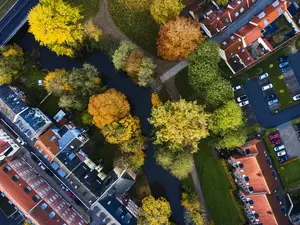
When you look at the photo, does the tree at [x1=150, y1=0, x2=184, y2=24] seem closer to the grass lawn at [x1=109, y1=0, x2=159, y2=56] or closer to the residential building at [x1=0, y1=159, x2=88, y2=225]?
the grass lawn at [x1=109, y1=0, x2=159, y2=56]

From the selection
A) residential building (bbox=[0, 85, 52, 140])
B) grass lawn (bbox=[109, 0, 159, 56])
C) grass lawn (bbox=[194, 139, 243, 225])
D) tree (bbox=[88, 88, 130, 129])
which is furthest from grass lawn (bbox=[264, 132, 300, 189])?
residential building (bbox=[0, 85, 52, 140])

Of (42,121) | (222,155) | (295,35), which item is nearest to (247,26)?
(295,35)

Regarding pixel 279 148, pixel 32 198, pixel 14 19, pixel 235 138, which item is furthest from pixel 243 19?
pixel 32 198

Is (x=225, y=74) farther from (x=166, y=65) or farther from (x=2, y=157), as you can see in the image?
(x=2, y=157)

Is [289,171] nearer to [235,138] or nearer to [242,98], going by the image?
[235,138]

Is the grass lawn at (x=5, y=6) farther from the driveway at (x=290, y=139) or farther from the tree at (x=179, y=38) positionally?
the driveway at (x=290, y=139)
